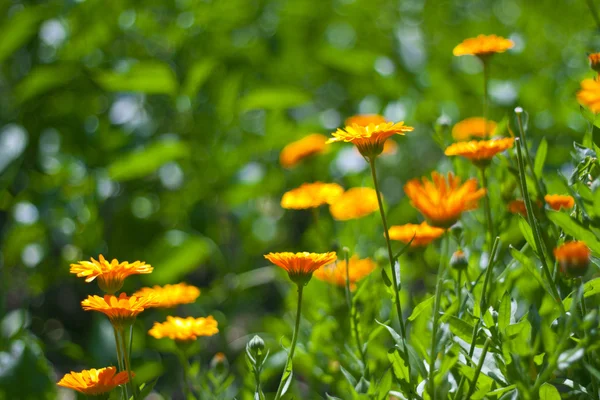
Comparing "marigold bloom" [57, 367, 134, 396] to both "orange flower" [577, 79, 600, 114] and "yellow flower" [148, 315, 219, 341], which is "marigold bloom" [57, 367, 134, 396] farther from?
"orange flower" [577, 79, 600, 114]

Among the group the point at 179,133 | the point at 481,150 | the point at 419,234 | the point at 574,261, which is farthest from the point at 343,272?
the point at 179,133

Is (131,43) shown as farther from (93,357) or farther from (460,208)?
(460,208)

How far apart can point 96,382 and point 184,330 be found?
12 cm

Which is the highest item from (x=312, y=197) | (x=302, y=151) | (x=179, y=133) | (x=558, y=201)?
(x=558, y=201)

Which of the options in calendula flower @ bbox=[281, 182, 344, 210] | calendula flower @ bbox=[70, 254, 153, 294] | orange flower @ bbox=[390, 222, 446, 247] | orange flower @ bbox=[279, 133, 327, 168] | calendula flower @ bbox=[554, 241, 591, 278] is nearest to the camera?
calendula flower @ bbox=[554, 241, 591, 278]

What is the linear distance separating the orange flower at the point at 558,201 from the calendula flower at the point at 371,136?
15 centimetres

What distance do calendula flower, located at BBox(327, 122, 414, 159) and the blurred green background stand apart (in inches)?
14.8

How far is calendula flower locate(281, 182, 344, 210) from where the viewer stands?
0.82 meters

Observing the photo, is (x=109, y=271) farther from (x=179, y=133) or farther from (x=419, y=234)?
(x=179, y=133)

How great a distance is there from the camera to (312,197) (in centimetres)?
84

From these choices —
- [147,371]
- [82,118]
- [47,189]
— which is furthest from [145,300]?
[82,118]

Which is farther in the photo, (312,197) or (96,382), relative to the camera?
(312,197)

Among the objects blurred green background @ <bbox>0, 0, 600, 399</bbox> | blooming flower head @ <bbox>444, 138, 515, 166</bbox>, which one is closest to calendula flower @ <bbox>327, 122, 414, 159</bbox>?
blooming flower head @ <bbox>444, 138, 515, 166</bbox>

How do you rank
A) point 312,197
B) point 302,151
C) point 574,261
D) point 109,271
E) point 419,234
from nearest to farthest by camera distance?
1. point 574,261
2. point 109,271
3. point 419,234
4. point 312,197
5. point 302,151
